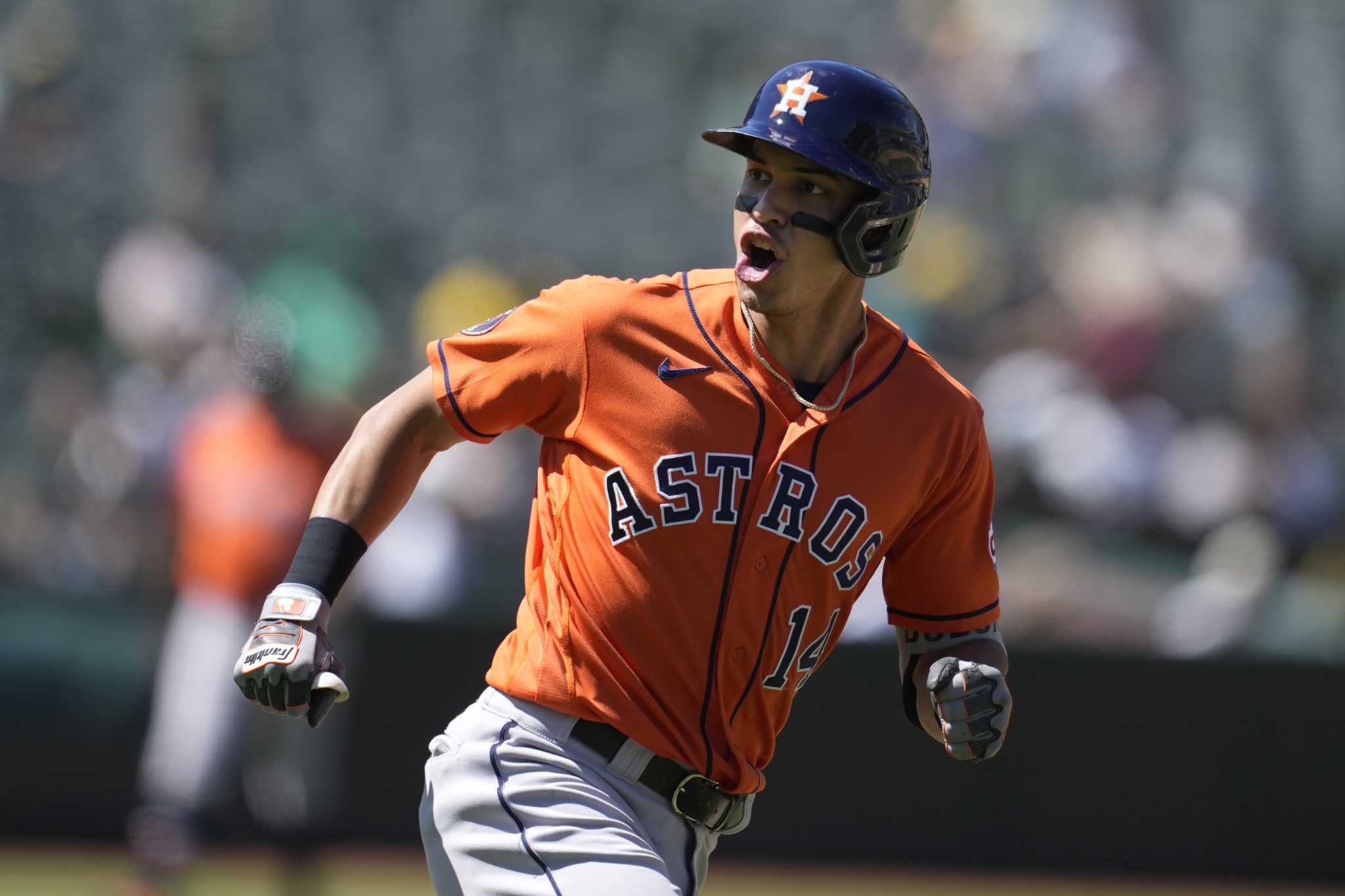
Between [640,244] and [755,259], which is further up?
[640,244]

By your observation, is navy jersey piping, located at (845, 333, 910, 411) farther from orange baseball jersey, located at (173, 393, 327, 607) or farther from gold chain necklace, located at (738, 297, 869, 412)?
orange baseball jersey, located at (173, 393, 327, 607)

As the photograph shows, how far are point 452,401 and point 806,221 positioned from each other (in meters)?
0.82

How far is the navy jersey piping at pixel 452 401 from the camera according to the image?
11.1 feet

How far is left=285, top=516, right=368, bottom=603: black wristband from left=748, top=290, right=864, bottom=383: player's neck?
3.17 feet

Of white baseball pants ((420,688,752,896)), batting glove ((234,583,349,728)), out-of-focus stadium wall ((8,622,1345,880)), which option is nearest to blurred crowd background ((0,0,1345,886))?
out-of-focus stadium wall ((8,622,1345,880))

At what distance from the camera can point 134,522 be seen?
30.0ft

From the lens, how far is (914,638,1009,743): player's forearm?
3688 mm

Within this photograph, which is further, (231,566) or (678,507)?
(231,566)

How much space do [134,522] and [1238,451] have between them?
647 cm

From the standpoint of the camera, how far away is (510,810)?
10.7 ft

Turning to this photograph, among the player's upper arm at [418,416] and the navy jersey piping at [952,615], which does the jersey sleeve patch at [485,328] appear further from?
the navy jersey piping at [952,615]

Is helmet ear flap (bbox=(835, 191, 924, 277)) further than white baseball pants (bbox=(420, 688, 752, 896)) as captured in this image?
Yes

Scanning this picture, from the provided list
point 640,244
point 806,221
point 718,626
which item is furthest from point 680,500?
point 640,244

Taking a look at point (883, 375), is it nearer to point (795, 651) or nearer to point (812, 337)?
point (812, 337)
